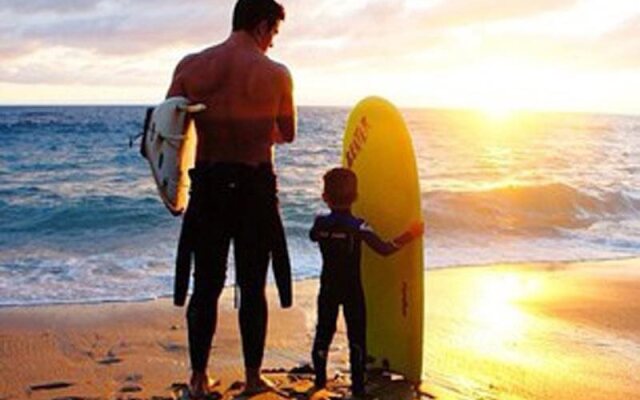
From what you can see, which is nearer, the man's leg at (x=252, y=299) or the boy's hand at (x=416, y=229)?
the man's leg at (x=252, y=299)

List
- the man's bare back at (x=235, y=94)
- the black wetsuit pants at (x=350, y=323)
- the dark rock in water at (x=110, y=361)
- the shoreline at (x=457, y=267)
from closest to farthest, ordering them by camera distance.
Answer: the man's bare back at (x=235, y=94) → the black wetsuit pants at (x=350, y=323) → the dark rock in water at (x=110, y=361) → the shoreline at (x=457, y=267)

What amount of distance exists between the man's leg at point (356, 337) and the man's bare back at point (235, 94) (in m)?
0.79

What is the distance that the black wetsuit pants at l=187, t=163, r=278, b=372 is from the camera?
370cm

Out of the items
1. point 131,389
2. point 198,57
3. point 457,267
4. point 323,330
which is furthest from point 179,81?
point 457,267

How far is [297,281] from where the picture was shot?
26.2 ft

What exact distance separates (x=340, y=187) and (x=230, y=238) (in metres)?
0.54

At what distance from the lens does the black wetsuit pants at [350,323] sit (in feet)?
13.3

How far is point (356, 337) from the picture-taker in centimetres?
406

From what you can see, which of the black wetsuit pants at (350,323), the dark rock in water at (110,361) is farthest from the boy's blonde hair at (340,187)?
the dark rock in water at (110,361)

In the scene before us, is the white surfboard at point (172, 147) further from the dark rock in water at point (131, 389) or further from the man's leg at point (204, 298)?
the dark rock in water at point (131, 389)

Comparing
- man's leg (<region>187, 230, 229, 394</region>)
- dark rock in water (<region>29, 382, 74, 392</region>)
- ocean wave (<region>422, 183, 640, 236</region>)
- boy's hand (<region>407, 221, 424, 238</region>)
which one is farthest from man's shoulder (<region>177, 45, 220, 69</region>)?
ocean wave (<region>422, 183, 640, 236</region>)

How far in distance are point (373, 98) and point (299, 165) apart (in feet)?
56.5

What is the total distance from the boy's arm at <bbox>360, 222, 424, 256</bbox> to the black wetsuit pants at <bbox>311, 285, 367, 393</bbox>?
207 millimetres

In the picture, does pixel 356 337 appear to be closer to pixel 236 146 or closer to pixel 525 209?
pixel 236 146
